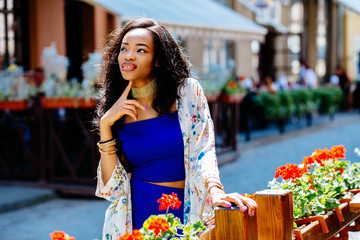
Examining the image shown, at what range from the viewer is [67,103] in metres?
7.61

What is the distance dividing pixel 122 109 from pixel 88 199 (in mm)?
5258

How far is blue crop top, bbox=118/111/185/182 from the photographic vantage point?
2463mm

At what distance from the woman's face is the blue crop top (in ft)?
0.69

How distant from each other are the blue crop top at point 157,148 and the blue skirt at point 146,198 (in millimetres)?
34

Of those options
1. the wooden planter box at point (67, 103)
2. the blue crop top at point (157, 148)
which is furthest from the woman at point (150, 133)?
the wooden planter box at point (67, 103)

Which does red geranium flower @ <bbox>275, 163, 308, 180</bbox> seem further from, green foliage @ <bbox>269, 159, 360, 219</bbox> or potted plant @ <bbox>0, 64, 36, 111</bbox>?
potted plant @ <bbox>0, 64, 36, 111</bbox>

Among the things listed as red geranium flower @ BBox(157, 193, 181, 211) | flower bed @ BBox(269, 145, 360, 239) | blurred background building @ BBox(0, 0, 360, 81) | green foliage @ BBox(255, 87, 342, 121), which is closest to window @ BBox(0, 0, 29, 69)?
blurred background building @ BBox(0, 0, 360, 81)

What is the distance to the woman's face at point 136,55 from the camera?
2.43 metres

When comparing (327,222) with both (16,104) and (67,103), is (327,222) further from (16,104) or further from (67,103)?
(16,104)

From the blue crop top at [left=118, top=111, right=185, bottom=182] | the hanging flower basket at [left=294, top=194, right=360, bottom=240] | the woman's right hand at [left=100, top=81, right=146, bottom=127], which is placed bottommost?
the hanging flower basket at [left=294, top=194, right=360, bottom=240]

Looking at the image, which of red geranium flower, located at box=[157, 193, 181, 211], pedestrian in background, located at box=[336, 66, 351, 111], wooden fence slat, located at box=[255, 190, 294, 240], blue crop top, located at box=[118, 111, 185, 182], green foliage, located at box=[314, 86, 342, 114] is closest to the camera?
wooden fence slat, located at box=[255, 190, 294, 240]

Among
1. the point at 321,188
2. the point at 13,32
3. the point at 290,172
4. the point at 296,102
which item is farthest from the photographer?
the point at 296,102

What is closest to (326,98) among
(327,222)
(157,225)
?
(327,222)

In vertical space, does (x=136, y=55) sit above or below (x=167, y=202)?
above
